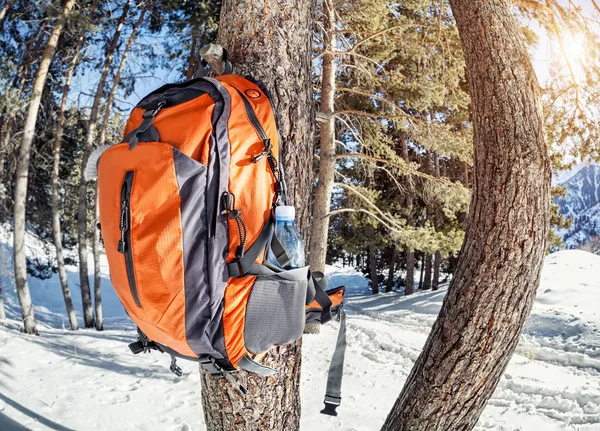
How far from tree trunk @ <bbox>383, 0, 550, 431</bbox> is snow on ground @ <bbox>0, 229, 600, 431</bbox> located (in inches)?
79.2

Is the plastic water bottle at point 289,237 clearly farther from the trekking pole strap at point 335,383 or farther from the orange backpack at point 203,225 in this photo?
the trekking pole strap at point 335,383

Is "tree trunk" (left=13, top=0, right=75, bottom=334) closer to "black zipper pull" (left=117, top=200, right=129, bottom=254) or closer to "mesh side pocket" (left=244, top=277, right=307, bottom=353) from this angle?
"black zipper pull" (left=117, top=200, right=129, bottom=254)

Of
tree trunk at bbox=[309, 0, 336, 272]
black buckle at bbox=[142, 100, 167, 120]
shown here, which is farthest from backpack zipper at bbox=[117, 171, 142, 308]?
tree trunk at bbox=[309, 0, 336, 272]

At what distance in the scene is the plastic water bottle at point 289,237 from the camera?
137 centimetres

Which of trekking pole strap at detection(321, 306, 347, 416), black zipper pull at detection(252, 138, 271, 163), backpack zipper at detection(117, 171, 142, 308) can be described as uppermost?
black zipper pull at detection(252, 138, 271, 163)

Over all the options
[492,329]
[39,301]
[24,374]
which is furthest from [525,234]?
[39,301]

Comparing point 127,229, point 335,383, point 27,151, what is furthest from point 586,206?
point 127,229

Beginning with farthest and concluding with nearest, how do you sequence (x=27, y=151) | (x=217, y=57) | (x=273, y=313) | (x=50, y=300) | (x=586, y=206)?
(x=586, y=206) < (x=50, y=300) < (x=27, y=151) < (x=217, y=57) < (x=273, y=313)

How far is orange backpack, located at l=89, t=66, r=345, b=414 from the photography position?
4.12 ft

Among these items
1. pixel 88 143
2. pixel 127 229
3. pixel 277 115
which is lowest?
pixel 127 229

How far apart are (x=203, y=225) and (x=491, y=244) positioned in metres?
1.69

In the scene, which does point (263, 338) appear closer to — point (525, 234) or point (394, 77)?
point (525, 234)

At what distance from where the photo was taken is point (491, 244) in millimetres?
2322

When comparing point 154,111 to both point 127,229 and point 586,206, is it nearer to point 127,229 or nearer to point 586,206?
point 127,229
